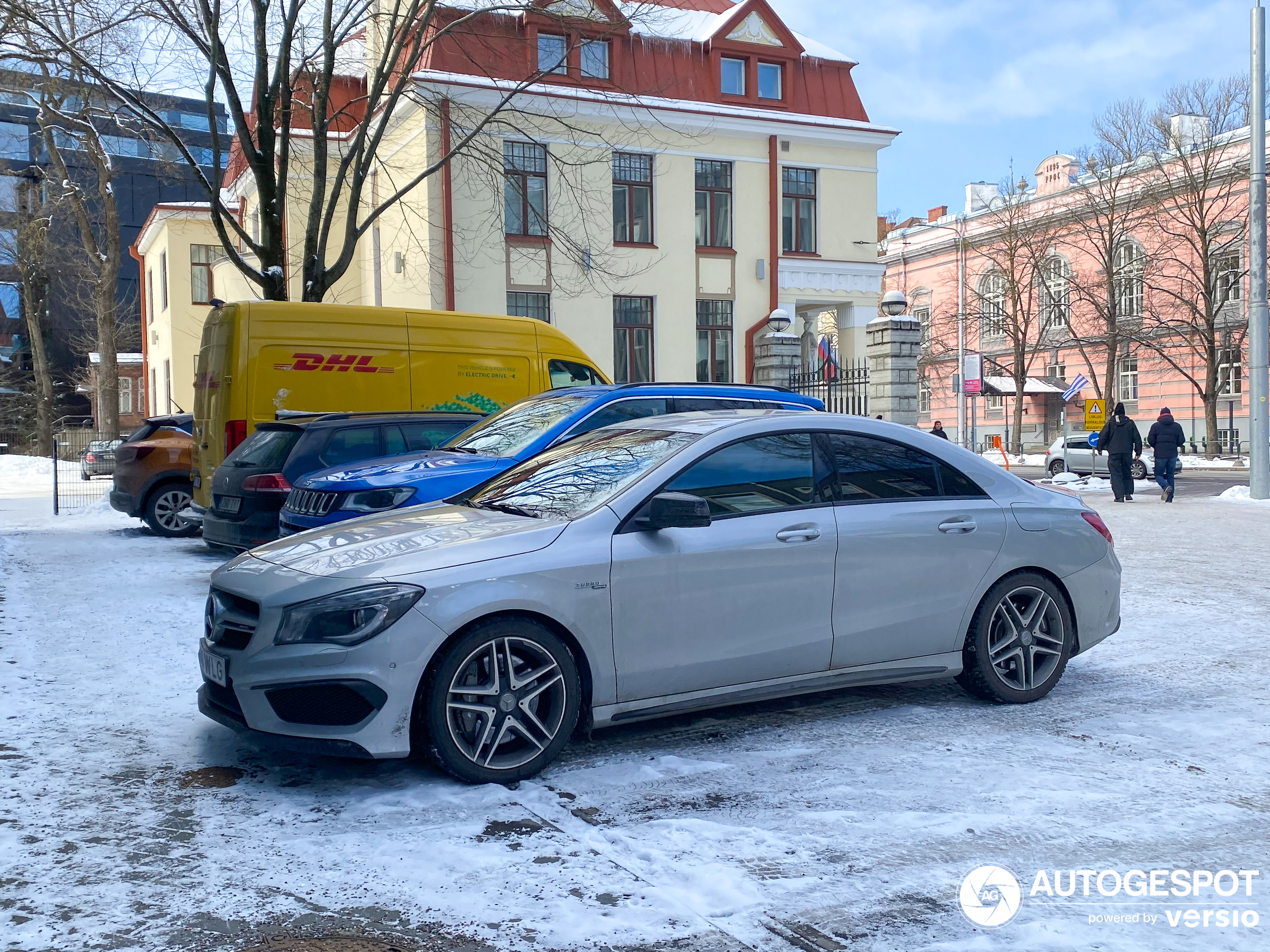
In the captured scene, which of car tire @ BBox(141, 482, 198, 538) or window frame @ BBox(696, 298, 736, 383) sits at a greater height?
window frame @ BBox(696, 298, 736, 383)

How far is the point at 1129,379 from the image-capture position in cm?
4834

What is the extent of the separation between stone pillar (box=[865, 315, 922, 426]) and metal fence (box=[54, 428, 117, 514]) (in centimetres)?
→ 1501

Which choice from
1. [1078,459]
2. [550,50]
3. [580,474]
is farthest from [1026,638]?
[1078,459]

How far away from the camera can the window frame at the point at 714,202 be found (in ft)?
92.0

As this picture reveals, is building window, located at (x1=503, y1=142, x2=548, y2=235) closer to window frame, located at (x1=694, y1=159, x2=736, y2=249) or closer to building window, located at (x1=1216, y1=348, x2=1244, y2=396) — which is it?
window frame, located at (x1=694, y1=159, x2=736, y2=249)

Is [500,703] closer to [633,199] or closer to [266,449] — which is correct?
[266,449]

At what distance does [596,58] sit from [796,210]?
21.8 ft

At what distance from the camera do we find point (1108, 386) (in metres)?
41.0

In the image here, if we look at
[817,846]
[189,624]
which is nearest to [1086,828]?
[817,846]

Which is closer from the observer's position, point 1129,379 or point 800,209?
point 800,209

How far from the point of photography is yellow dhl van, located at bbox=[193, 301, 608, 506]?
1184 cm

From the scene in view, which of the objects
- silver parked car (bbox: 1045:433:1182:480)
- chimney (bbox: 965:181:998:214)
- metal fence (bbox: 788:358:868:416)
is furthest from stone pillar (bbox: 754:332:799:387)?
chimney (bbox: 965:181:998:214)

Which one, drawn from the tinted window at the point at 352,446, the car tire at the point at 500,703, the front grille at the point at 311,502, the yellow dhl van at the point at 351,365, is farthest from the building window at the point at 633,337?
the car tire at the point at 500,703

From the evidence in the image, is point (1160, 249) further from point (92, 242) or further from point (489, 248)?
point (92, 242)
